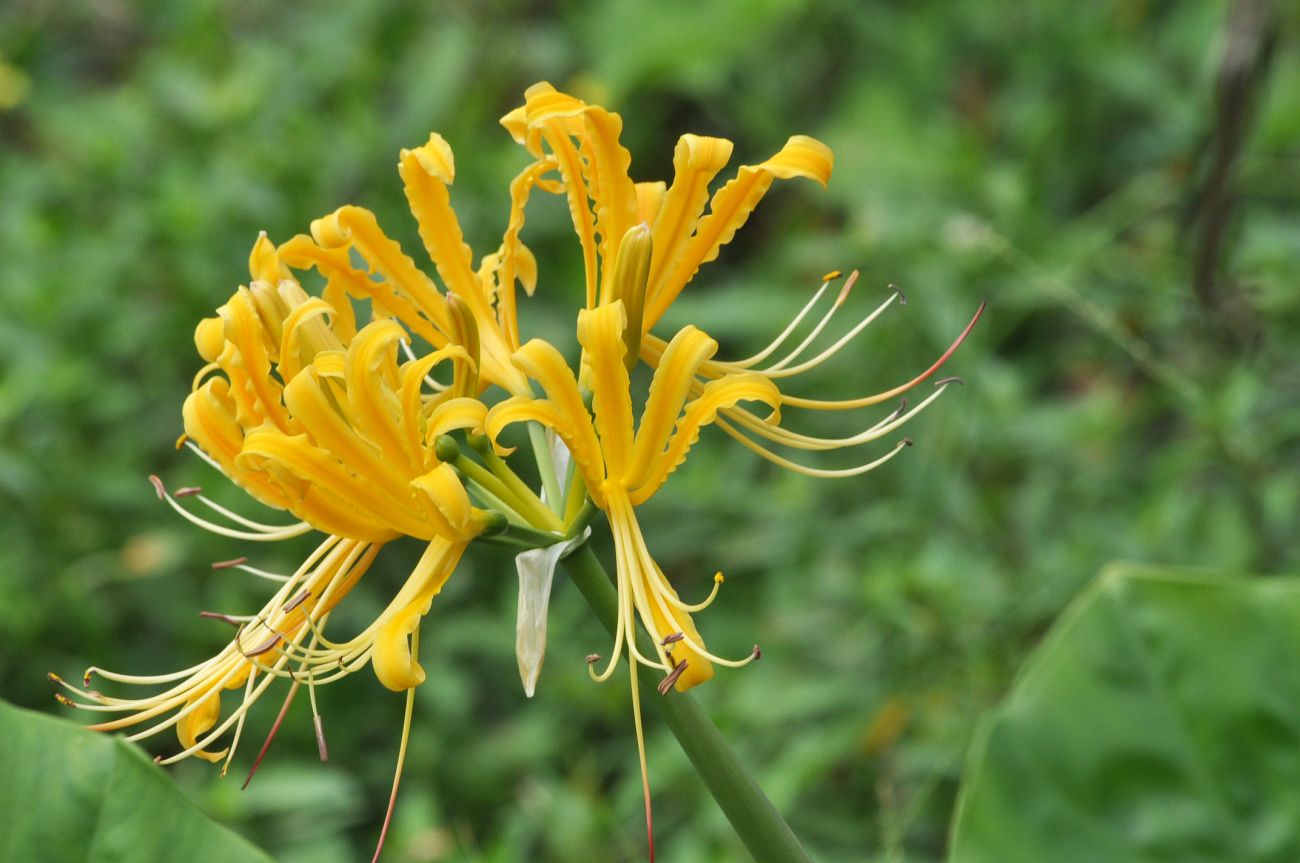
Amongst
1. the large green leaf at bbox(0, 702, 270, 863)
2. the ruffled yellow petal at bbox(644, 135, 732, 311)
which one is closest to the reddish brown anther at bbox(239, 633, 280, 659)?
the large green leaf at bbox(0, 702, 270, 863)

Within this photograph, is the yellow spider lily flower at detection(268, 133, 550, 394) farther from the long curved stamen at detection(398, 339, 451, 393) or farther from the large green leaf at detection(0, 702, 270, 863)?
the large green leaf at detection(0, 702, 270, 863)

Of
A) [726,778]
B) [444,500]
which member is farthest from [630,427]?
[726,778]

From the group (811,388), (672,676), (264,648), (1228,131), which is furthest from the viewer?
(811,388)

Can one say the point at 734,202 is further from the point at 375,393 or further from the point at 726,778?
the point at 726,778

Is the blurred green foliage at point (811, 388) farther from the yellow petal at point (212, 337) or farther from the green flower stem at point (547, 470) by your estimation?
the yellow petal at point (212, 337)

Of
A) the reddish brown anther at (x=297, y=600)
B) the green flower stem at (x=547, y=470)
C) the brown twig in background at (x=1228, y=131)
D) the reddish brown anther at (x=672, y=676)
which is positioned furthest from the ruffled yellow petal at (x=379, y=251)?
the brown twig in background at (x=1228, y=131)

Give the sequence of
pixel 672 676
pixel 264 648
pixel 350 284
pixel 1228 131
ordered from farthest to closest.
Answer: pixel 1228 131, pixel 350 284, pixel 264 648, pixel 672 676

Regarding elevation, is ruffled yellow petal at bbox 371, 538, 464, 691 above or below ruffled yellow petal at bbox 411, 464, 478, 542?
below
